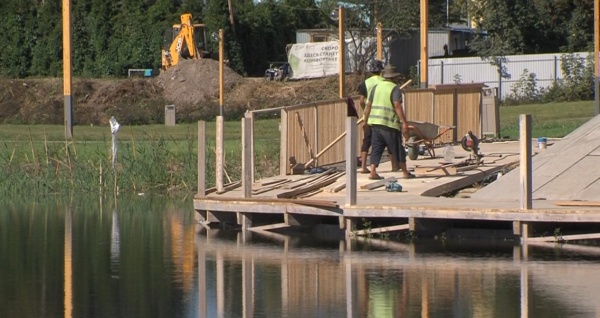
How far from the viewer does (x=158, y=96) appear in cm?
5203

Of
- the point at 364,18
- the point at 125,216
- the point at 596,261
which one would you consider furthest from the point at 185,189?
the point at 364,18

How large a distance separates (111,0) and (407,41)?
49.4 feet

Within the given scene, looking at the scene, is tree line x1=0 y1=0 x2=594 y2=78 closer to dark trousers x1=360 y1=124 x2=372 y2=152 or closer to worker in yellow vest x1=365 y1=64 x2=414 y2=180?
dark trousers x1=360 y1=124 x2=372 y2=152

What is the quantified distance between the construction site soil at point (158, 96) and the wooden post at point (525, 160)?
27.8 meters

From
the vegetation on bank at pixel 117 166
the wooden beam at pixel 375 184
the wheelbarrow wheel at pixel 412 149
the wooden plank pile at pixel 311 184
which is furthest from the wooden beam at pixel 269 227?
the wheelbarrow wheel at pixel 412 149

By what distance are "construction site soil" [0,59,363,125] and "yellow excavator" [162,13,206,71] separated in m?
2.49

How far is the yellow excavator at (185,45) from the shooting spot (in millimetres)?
58781

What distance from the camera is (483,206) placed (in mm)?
18016

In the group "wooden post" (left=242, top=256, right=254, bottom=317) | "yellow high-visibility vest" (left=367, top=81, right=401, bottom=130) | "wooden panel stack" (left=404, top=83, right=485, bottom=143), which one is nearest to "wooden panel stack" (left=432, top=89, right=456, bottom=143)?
"wooden panel stack" (left=404, top=83, right=485, bottom=143)

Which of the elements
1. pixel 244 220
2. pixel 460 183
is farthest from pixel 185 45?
pixel 244 220

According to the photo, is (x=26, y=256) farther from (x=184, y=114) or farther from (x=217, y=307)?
(x=184, y=114)

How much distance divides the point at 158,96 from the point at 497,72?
46.0 ft

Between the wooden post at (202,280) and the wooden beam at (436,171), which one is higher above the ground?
the wooden beam at (436,171)

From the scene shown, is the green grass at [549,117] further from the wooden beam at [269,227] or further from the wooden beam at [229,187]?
the wooden beam at [269,227]
